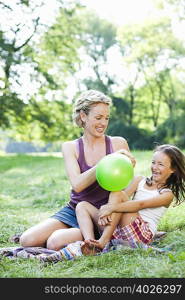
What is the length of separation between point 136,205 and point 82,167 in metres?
0.69

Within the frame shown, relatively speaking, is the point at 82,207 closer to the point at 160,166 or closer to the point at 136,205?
the point at 136,205

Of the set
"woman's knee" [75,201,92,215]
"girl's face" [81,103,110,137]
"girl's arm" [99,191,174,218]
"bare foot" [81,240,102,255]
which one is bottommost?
"bare foot" [81,240,102,255]

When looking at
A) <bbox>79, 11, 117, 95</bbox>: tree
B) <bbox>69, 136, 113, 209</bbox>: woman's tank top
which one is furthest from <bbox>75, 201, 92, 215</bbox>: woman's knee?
<bbox>79, 11, 117, 95</bbox>: tree

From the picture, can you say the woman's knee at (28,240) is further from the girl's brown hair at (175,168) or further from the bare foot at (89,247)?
the girl's brown hair at (175,168)

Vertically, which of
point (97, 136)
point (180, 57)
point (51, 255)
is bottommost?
point (51, 255)

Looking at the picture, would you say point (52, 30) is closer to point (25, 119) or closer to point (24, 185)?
point (25, 119)

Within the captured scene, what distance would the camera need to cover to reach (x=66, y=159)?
4398 millimetres

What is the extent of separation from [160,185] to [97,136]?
0.79 meters

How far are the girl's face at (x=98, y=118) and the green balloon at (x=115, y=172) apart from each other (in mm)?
473

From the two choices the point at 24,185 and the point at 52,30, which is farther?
the point at 52,30

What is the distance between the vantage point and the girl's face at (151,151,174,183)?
4344 millimetres

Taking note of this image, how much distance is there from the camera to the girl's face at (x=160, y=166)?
4344 millimetres

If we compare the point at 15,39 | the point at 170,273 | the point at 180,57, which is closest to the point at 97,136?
the point at 170,273

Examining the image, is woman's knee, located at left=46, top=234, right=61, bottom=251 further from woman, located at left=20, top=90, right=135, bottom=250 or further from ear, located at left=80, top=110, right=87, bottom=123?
ear, located at left=80, top=110, right=87, bottom=123
